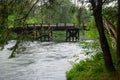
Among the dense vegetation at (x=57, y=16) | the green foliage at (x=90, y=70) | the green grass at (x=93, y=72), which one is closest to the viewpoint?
the dense vegetation at (x=57, y=16)

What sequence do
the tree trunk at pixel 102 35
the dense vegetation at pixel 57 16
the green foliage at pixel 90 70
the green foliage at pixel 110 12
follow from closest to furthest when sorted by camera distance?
the dense vegetation at pixel 57 16 → the tree trunk at pixel 102 35 → the green foliage at pixel 90 70 → the green foliage at pixel 110 12

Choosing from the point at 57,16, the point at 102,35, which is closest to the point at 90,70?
the point at 102,35

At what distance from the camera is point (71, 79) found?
17.9 m

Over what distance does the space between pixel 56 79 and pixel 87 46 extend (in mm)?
2770

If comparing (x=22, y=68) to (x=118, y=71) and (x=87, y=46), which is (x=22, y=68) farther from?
(x=118, y=71)

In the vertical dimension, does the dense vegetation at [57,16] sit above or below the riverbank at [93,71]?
above

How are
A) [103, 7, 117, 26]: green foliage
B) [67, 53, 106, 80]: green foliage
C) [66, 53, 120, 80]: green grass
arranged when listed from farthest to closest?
[103, 7, 117, 26]: green foliage < [67, 53, 106, 80]: green foliage < [66, 53, 120, 80]: green grass

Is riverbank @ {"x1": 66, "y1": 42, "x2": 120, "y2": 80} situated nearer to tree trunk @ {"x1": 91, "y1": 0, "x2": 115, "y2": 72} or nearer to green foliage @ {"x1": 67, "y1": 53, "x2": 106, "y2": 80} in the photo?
green foliage @ {"x1": 67, "y1": 53, "x2": 106, "y2": 80}

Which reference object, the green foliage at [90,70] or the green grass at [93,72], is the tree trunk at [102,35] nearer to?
the green grass at [93,72]

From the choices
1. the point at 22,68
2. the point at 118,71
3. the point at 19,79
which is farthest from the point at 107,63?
the point at 22,68

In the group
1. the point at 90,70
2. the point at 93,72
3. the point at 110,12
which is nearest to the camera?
the point at 93,72

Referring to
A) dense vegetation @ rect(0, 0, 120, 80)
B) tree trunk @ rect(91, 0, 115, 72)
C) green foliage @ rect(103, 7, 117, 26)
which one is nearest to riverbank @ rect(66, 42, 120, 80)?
dense vegetation @ rect(0, 0, 120, 80)

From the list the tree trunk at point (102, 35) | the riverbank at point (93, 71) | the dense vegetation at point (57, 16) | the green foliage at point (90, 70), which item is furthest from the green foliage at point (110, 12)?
the tree trunk at point (102, 35)

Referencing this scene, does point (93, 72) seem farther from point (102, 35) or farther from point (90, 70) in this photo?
point (102, 35)
